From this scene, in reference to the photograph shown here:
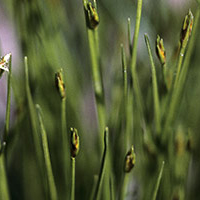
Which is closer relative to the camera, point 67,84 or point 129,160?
point 129,160

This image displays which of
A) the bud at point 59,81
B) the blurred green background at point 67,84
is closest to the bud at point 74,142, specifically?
the bud at point 59,81

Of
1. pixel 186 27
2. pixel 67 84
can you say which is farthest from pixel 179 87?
pixel 67 84

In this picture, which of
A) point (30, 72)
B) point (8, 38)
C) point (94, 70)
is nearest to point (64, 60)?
point (30, 72)

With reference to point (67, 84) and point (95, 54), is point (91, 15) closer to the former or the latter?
point (95, 54)

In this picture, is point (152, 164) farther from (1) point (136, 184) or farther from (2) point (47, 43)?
(2) point (47, 43)

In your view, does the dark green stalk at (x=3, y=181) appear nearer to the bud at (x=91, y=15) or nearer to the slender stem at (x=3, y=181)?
the slender stem at (x=3, y=181)

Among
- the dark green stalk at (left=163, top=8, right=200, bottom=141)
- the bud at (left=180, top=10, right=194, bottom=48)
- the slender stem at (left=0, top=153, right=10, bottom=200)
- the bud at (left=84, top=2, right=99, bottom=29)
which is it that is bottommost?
the slender stem at (left=0, top=153, right=10, bottom=200)

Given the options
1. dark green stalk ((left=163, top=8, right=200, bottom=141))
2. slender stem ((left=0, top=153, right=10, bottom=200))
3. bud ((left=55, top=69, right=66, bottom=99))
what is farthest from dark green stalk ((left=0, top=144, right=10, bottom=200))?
dark green stalk ((left=163, top=8, right=200, bottom=141))

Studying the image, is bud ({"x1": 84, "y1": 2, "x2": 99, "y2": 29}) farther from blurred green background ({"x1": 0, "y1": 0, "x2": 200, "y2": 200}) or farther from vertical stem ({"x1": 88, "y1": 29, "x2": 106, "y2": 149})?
blurred green background ({"x1": 0, "y1": 0, "x2": 200, "y2": 200})
